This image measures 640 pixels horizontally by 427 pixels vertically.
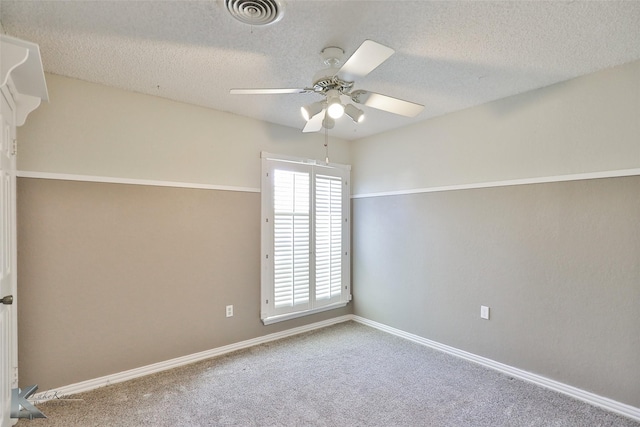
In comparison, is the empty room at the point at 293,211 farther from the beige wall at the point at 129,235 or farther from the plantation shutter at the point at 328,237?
the plantation shutter at the point at 328,237

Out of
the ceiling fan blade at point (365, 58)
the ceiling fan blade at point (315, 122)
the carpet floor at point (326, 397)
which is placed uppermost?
the ceiling fan blade at point (365, 58)

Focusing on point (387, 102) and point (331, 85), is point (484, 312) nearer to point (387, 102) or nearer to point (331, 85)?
point (387, 102)

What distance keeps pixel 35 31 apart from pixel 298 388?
2.96 meters

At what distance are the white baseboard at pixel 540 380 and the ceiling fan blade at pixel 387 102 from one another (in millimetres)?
2337

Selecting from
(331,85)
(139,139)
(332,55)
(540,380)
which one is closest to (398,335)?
(540,380)

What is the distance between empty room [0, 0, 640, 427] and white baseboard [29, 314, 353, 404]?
16 mm

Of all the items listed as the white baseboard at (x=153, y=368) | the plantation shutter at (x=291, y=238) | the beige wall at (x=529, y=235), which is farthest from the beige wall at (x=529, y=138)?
the white baseboard at (x=153, y=368)

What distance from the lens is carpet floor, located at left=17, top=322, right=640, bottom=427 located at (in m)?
2.22

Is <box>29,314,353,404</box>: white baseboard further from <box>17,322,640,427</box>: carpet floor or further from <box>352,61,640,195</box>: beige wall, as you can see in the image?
<box>352,61,640,195</box>: beige wall

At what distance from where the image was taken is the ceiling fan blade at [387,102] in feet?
7.11

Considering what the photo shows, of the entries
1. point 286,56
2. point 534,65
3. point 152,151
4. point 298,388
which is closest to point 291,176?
point 152,151

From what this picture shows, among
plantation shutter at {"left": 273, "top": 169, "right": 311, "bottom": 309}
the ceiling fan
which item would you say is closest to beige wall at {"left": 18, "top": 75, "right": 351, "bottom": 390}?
plantation shutter at {"left": 273, "top": 169, "right": 311, "bottom": 309}

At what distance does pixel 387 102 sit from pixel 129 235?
2325 mm

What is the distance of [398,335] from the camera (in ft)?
12.3
